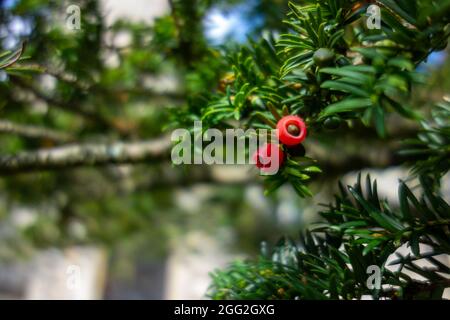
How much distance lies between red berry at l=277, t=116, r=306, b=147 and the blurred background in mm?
107

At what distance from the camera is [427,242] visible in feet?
0.98

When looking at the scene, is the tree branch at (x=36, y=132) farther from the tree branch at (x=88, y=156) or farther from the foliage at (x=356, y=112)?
the foliage at (x=356, y=112)

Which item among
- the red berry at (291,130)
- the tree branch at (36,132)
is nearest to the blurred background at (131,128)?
the tree branch at (36,132)

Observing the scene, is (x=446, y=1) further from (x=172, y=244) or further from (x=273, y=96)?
(x=172, y=244)

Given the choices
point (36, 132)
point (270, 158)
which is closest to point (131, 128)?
point (36, 132)

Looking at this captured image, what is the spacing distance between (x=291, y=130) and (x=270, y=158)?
0.07 feet

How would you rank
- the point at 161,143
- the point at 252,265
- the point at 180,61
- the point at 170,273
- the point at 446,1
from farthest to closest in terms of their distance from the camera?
the point at 170,273 → the point at 161,143 → the point at 180,61 → the point at 252,265 → the point at 446,1

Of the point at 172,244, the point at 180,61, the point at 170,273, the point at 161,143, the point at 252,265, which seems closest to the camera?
the point at 252,265

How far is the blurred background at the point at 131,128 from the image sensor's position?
51 cm

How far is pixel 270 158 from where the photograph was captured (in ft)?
0.94

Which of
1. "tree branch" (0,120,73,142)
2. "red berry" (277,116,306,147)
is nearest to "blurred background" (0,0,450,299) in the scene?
"tree branch" (0,120,73,142)

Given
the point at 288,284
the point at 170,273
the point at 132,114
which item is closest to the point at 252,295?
the point at 288,284
